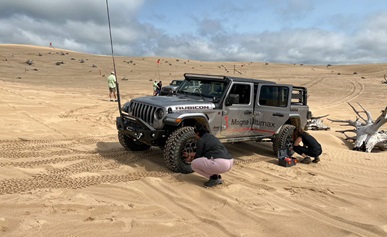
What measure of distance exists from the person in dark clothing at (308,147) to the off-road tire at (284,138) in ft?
0.49

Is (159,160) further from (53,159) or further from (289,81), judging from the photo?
(289,81)

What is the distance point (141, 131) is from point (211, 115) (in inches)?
57.3

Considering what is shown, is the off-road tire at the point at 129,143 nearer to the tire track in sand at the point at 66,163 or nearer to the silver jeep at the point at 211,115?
the silver jeep at the point at 211,115

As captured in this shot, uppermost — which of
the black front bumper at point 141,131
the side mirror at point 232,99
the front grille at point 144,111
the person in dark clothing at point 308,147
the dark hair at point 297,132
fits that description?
the side mirror at point 232,99

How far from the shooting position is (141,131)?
586 centimetres

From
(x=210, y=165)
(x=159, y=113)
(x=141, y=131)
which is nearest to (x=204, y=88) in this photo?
(x=159, y=113)

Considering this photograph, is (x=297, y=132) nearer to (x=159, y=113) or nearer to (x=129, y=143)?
(x=159, y=113)

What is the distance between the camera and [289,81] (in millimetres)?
28500

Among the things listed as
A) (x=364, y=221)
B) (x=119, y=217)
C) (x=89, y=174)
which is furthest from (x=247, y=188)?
(x=89, y=174)

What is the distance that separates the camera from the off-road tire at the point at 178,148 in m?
5.77

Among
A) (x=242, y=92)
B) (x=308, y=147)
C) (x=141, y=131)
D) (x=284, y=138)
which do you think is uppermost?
(x=242, y=92)

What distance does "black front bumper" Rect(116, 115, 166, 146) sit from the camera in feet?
19.1

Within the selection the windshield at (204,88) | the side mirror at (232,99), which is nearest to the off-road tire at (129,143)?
the windshield at (204,88)

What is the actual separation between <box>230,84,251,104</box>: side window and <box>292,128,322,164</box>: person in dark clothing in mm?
1503
